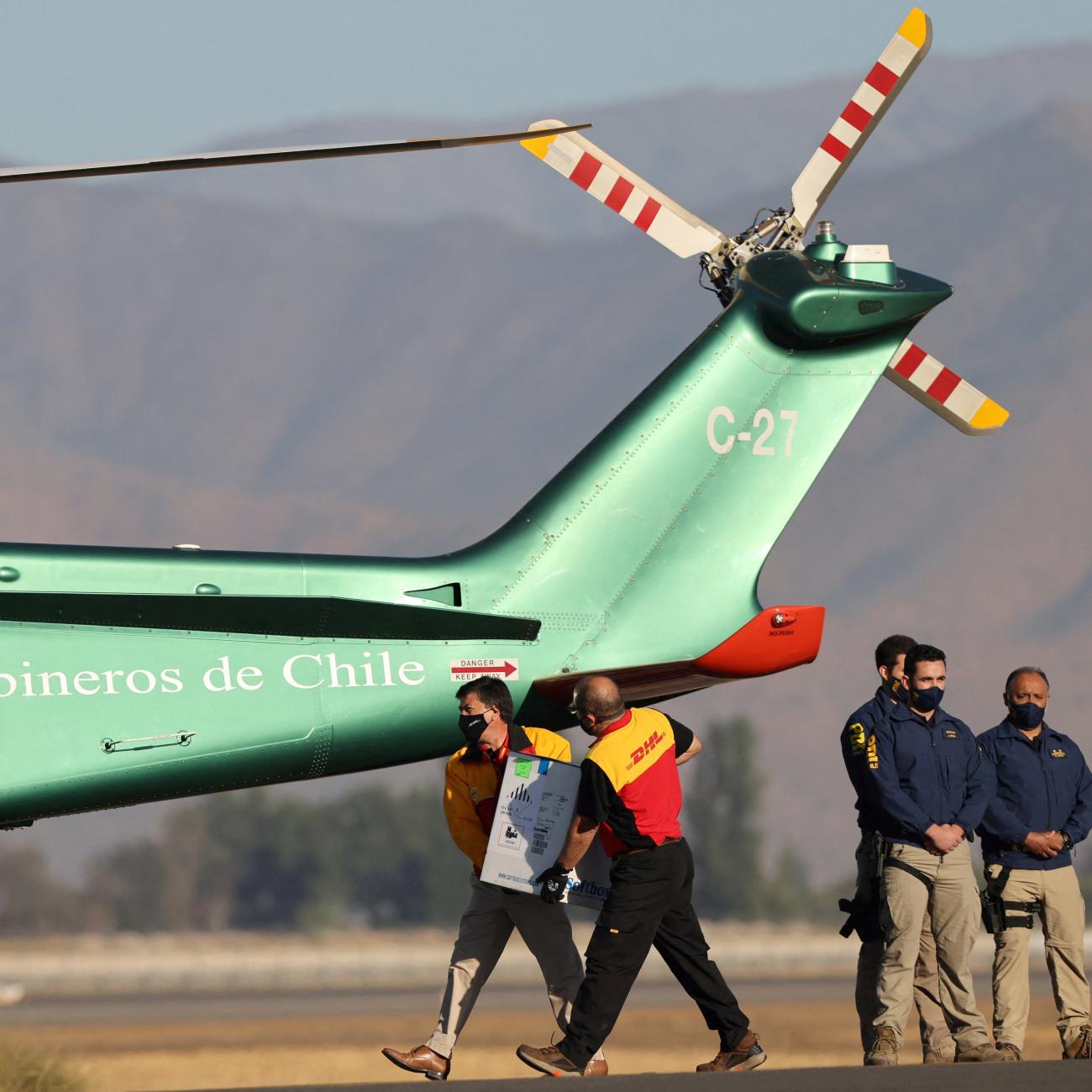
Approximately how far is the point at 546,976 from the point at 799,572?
14486 centimetres

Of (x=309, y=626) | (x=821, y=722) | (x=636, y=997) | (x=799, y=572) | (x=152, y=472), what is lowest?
(x=636, y=997)

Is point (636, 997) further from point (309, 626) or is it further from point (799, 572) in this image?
point (799, 572)

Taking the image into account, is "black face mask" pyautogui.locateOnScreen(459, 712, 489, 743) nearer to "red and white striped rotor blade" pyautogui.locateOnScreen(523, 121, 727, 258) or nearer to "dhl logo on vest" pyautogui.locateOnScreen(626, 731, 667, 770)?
"dhl logo on vest" pyautogui.locateOnScreen(626, 731, 667, 770)

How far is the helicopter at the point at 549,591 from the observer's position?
995 centimetres

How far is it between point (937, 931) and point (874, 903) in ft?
1.14

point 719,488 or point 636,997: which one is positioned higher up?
point 719,488

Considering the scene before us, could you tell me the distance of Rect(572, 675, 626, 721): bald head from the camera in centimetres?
865

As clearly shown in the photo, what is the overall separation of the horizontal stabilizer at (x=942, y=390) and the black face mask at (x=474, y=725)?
4.05 metres

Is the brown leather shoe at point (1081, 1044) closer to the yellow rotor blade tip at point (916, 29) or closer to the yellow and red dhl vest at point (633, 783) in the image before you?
the yellow and red dhl vest at point (633, 783)

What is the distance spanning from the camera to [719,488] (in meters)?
11.3

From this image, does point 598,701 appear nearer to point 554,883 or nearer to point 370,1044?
point 554,883

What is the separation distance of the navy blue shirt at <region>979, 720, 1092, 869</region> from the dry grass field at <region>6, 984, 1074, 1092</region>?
7.76m

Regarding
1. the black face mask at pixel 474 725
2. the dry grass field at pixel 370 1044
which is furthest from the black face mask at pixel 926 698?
the dry grass field at pixel 370 1044

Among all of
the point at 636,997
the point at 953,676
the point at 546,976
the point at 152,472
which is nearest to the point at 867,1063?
the point at 546,976
